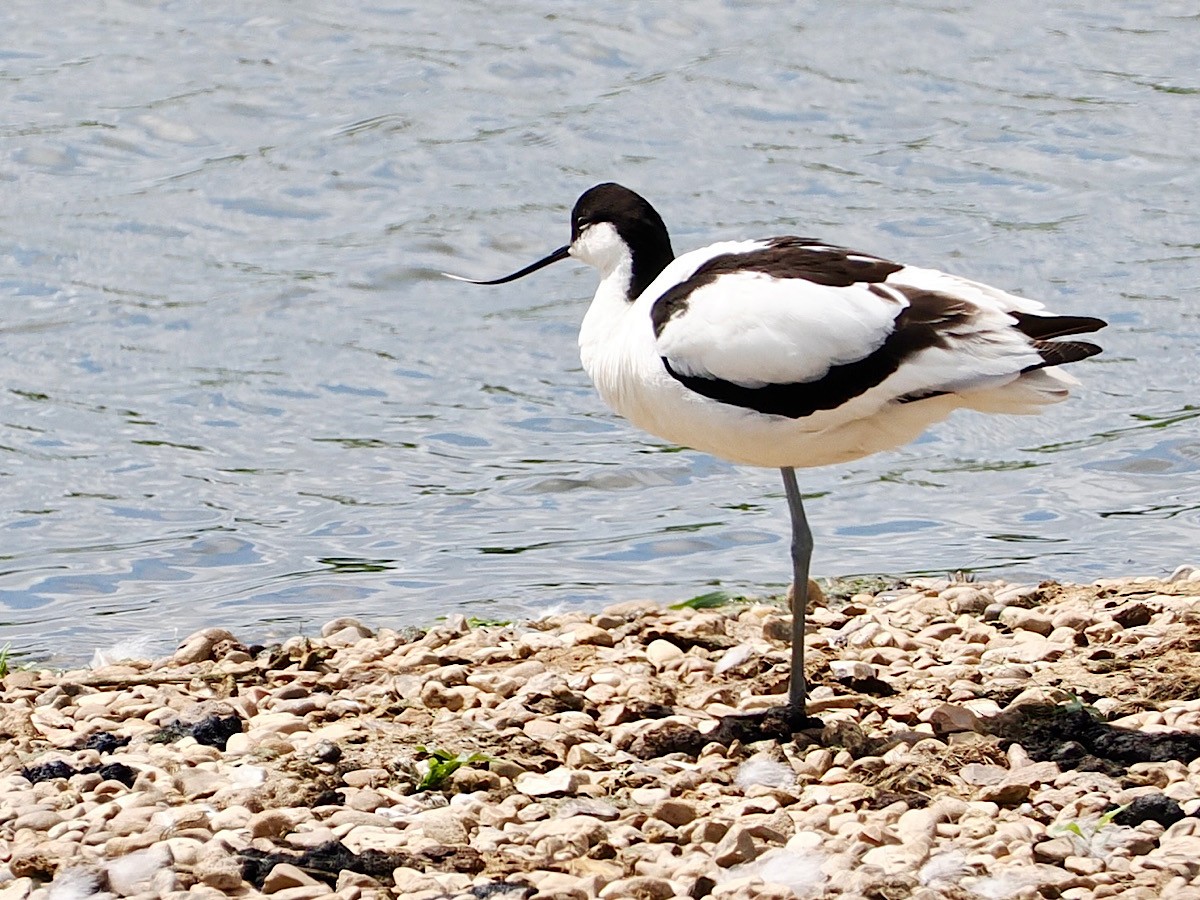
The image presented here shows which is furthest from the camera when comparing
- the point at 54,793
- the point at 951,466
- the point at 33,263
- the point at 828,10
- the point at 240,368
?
the point at 828,10

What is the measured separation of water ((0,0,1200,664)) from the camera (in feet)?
25.8

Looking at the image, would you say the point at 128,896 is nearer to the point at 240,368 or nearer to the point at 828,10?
the point at 240,368

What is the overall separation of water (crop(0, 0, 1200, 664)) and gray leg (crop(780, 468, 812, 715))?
1993 mm

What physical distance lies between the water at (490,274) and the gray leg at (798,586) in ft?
6.54

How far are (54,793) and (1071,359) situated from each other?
283 centimetres

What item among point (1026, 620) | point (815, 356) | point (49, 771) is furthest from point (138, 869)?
point (1026, 620)

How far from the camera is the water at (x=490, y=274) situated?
7859mm

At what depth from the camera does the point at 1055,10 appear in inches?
619

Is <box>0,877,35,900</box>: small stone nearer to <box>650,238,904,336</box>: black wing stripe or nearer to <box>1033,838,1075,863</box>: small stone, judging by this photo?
<box>1033,838,1075,863</box>: small stone

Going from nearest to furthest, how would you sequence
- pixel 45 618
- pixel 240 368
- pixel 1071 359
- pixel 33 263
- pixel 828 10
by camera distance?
pixel 1071 359 < pixel 45 618 < pixel 240 368 < pixel 33 263 < pixel 828 10

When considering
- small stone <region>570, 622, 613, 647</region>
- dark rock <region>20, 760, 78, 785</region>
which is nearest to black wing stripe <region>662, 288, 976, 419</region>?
small stone <region>570, 622, 613, 647</region>

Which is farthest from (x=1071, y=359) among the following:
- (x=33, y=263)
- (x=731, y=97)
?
(x=731, y=97)

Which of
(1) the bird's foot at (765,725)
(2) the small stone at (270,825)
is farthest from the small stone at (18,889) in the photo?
(1) the bird's foot at (765,725)

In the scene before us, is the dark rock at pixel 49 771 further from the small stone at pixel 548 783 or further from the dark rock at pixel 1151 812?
the dark rock at pixel 1151 812
